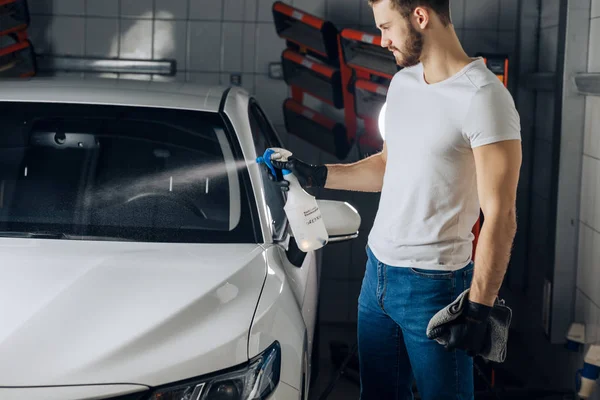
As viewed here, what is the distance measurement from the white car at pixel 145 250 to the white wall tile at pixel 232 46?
5.65ft

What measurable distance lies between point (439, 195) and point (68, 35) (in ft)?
11.1

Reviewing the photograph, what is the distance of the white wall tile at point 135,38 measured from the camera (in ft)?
15.3

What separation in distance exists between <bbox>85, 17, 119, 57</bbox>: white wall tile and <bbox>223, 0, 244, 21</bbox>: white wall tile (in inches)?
24.9

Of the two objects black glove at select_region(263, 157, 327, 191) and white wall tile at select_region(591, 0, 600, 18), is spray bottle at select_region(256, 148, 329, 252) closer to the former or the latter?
black glove at select_region(263, 157, 327, 191)

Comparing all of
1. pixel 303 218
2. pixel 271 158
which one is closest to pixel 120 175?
pixel 271 158

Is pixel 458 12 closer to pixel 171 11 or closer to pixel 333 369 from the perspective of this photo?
pixel 171 11

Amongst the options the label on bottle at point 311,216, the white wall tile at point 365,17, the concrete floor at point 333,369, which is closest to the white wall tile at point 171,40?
the white wall tile at point 365,17

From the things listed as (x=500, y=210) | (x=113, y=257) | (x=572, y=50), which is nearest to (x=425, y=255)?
(x=500, y=210)

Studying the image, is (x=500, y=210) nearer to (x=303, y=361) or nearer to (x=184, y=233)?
(x=303, y=361)

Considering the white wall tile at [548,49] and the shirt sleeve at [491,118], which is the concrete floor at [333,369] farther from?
the white wall tile at [548,49]

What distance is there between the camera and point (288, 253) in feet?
7.43

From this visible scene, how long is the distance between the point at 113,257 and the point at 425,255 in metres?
0.76

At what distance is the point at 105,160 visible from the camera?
7.81ft

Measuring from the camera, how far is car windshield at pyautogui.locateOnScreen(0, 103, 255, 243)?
2.20 metres
